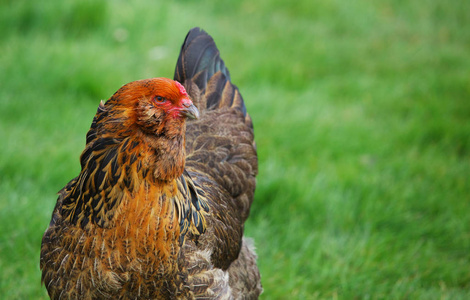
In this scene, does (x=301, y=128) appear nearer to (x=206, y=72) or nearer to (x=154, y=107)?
(x=206, y=72)

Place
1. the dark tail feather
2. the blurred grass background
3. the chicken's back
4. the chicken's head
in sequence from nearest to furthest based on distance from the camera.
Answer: the chicken's head, the chicken's back, the dark tail feather, the blurred grass background

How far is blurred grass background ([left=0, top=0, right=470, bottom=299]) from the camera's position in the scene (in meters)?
3.76

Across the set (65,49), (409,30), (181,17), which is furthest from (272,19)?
(65,49)

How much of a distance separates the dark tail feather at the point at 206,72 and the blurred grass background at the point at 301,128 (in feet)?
3.45

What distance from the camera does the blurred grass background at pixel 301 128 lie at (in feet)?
12.3

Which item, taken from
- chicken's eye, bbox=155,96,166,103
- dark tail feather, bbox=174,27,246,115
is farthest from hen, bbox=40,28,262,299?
dark tail feather, bbox=174,27,246,115

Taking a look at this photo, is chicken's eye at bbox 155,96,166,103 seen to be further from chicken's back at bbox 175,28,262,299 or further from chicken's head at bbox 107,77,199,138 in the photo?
chicken's back at bbox 175,28,262,299

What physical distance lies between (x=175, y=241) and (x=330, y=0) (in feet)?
20.7

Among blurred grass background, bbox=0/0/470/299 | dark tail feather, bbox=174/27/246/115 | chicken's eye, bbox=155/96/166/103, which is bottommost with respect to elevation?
blurred grass background, bbox=0/0/470/299

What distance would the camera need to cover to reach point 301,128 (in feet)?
16.6

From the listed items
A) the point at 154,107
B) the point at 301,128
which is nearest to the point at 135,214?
the point at 154,107

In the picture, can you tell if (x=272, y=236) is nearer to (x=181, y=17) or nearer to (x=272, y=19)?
(x=181, y=17)

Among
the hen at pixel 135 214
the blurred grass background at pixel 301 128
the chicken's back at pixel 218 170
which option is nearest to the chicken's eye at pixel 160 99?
the hen at pixel 135 214

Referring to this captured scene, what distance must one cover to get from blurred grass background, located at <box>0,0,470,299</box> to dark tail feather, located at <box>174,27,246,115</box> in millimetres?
1052
